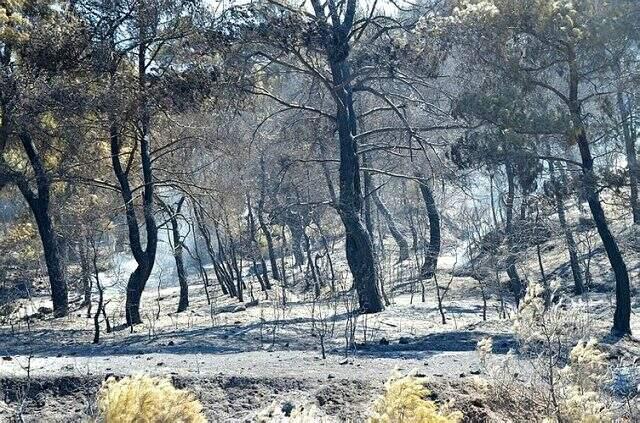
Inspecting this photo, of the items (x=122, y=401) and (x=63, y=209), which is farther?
(x=63, y=209)

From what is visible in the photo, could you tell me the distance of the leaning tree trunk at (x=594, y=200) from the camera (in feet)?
47.1

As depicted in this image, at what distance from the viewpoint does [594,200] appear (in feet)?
47.9

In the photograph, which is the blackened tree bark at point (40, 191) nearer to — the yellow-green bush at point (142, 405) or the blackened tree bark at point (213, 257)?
the blackened tree bark at point (213, 257)

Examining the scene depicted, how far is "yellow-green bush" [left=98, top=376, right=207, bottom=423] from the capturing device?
5.91m

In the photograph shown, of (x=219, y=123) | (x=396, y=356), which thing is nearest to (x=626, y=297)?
(x=396, y=356)

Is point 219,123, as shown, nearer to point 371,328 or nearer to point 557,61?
point 371,328

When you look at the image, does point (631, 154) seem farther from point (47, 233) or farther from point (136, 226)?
point (47, 233)

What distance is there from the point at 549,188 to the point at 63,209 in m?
13.7

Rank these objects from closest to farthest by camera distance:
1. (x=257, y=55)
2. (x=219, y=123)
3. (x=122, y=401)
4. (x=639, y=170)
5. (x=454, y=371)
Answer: (x=122, y=401) < (x=454, y=371) < (x=639, y=170) < (x=257, y=55) < (x=219, y=123)

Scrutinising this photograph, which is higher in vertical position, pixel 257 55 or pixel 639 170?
pixel 257 55

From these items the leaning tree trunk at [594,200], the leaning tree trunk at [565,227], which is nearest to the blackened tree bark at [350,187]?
the leaning tree trunk at [565,227]

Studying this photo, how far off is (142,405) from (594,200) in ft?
34.8

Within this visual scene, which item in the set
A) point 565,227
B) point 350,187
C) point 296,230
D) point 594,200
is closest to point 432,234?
point 296,230

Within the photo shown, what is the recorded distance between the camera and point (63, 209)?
2289 cm
